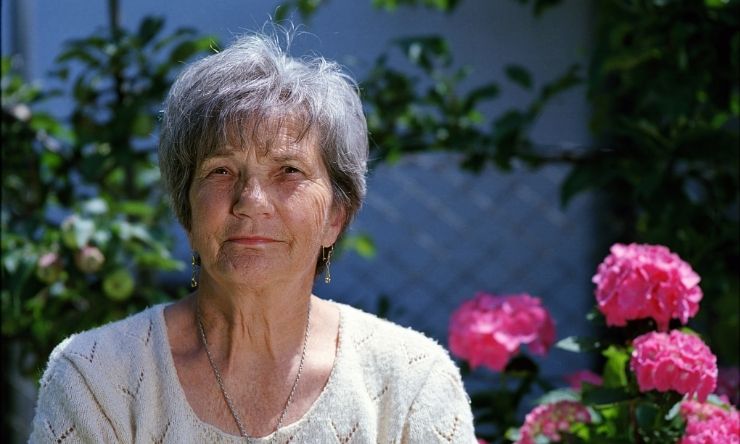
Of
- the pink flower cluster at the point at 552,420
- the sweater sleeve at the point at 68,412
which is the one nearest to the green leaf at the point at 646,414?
the pink flower cluster at the point at 552,420

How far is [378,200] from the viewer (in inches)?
164

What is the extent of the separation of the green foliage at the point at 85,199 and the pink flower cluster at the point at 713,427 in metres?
1.36

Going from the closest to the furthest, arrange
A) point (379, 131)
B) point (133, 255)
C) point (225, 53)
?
point (225, 53) < point (133, 255) < point (379, 131)

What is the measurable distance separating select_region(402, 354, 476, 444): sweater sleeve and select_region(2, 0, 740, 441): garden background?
68 centimetres

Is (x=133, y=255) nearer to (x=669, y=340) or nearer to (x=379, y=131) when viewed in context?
(x=379, y=131)

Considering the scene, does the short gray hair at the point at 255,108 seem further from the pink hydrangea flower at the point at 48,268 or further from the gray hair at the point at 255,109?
the pink hydrangea flower at the point at 48,268

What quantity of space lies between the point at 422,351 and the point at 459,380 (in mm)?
89

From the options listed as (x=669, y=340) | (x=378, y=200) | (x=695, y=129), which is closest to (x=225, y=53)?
(x=669, y=340)

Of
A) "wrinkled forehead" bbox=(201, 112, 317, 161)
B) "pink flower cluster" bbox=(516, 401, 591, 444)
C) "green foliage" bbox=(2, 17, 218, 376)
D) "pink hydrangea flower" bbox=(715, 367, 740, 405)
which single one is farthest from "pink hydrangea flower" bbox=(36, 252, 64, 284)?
"pink hydrangea flower" bbox=(715, 367, 740, 405)

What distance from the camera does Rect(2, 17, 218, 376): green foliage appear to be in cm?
275

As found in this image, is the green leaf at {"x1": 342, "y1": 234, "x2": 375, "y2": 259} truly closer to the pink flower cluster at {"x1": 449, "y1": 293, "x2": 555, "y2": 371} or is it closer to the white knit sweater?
the pink flower cluster at {"x1": 449, "y1": 293, "x2": 555, "y2": 371}

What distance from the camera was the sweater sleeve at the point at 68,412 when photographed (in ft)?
6.02

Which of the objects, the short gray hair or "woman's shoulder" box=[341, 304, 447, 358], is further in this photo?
"woman's shoulder" box=[341, 304, 447, 358]

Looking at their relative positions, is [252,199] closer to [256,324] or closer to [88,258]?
[256,324]
